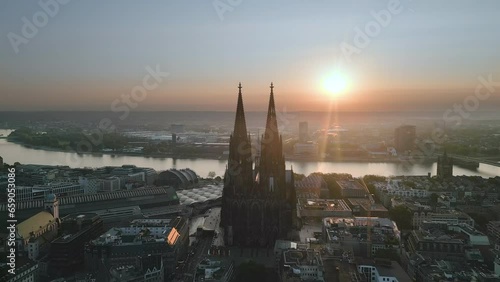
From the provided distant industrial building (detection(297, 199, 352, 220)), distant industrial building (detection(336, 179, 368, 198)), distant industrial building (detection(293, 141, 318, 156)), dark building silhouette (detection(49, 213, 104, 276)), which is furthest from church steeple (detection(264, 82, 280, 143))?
distant industrial building (detection(293, 141, 318, 156))

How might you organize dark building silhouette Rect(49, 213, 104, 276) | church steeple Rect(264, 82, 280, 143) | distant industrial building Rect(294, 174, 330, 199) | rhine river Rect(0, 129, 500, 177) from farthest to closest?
rhine river Rect(0, 129, 500, 177), distant industrial building Rect(294, 174, 330, 199), church steeple Rect(264, 82, 280, 143), dark building silhouette Rect(49, 213, 104, 276)

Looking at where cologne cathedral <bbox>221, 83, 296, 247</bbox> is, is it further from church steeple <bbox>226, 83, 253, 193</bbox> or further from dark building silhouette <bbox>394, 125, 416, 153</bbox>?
dark building silhouette <bbox>394, 125, 416, 153</bbox>

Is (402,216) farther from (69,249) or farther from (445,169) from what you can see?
(69,249)

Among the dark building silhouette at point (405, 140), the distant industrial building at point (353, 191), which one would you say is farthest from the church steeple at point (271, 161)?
the dark building silhouette at point (405, 140)

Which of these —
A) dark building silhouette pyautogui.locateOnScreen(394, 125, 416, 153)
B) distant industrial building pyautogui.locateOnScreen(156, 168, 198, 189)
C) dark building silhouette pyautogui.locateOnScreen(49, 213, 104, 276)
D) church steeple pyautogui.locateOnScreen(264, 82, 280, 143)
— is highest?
church steeple pyautogui.locateOnScreen(264, 82, 280, 143)

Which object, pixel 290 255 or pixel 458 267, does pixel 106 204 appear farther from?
pixel 458 267

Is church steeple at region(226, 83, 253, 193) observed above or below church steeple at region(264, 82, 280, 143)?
below

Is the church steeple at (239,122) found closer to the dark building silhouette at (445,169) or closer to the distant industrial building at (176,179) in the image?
the distant industrial building at (176,179)
